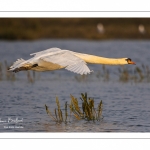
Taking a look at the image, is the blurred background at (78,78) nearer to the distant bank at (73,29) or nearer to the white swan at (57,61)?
the distant bank at (73,29)

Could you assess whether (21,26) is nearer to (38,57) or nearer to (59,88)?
(59,88)

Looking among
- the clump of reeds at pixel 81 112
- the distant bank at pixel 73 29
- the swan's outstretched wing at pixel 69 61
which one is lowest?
the clump of reeds at pixel 81 112

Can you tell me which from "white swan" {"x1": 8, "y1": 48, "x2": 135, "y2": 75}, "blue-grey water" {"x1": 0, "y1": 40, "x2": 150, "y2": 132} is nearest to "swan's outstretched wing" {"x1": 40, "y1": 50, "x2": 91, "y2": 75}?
"white swan" {"x1": 8, "y1": 48, "x2": 135, "y2": 75}

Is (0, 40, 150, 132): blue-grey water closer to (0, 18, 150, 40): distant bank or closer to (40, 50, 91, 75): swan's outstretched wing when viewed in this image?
(0, 18, 150, 40): distant bank

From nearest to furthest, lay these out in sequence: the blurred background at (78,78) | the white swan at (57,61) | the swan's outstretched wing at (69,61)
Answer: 1. the swan's outstretched wing at (69,61)
2. the white swan at (57,61)
3. the blurred background at (78,78)

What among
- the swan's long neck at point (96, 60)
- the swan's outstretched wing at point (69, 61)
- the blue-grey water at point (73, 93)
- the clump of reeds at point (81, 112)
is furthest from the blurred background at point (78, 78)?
the swan's outstretched wing at point (69, 61)

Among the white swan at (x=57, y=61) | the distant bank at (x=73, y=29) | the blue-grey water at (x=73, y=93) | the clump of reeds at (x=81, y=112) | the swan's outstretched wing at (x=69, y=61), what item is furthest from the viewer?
the distant bank at (x=73, y=29)

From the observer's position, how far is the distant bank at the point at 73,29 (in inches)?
598

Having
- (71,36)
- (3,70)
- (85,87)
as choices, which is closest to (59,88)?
(85,87)

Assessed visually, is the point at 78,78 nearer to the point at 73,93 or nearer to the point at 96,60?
the point at 73,93

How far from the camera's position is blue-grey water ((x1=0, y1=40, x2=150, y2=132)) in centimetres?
1109

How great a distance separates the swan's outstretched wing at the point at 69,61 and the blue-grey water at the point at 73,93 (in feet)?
4.36

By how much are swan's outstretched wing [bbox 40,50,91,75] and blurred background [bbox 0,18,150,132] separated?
52.5 inches
